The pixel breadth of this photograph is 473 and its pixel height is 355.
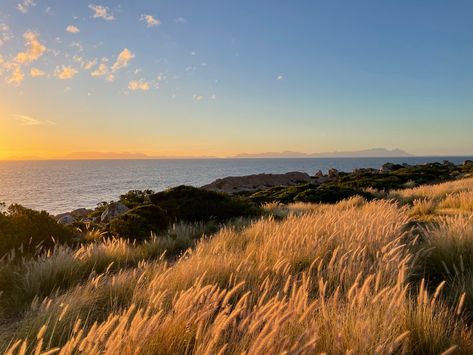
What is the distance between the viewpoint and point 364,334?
234cm

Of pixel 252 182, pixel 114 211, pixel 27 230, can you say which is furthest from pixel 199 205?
pixel 252 182

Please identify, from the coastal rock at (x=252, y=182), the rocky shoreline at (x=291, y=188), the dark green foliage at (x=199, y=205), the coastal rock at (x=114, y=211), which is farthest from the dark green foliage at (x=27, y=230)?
the coastal rock at (x=252, y=182)

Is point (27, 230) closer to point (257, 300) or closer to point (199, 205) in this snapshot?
point (199, 205)

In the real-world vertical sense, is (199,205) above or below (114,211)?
above

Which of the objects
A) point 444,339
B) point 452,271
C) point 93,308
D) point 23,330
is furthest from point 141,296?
point 452,271

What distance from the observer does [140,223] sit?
10055 mm

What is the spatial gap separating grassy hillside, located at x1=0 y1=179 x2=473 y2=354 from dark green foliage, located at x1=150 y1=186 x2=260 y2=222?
3.97 m

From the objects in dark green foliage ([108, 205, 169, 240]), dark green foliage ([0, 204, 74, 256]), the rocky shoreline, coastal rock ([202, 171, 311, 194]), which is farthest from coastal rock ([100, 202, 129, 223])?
coastal rock ([202, 171, 311, 194])

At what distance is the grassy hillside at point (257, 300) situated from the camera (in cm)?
214

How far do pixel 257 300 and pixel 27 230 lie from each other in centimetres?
670

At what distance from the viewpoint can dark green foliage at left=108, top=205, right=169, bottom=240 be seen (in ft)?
32.1

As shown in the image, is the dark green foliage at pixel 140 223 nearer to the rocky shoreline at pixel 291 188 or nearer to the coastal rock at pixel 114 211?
the rocky shoreline at pixel 291 188

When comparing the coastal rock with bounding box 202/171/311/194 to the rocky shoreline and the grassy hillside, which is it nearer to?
the rocky shoreline

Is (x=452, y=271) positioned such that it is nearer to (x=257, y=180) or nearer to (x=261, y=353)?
(x=261, y=353)
